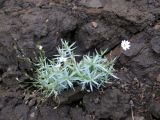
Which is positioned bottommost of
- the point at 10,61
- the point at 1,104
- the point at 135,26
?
the point at 1,104

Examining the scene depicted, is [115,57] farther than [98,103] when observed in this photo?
Yes

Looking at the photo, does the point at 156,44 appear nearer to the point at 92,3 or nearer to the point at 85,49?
the point at 85,49

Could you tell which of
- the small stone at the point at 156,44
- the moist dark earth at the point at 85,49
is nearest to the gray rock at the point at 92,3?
the moist dark earth at the point at 85,49

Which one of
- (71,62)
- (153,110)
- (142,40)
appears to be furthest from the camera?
(142,40)

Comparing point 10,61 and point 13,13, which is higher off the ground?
point 13,13

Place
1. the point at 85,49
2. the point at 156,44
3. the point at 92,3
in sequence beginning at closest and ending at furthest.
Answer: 1. the point at 156,44
2. the point at 85,49
3. the point at 92,3

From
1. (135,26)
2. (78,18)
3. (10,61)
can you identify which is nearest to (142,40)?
(135,26)

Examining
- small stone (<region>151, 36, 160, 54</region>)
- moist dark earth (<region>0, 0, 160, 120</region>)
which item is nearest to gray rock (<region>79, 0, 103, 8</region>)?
moist dark earth (<region>0, 0, 160, 120</region>)

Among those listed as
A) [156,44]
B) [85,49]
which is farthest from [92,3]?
[156,44]

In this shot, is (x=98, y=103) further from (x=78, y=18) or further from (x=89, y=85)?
(x=78, y=18)
